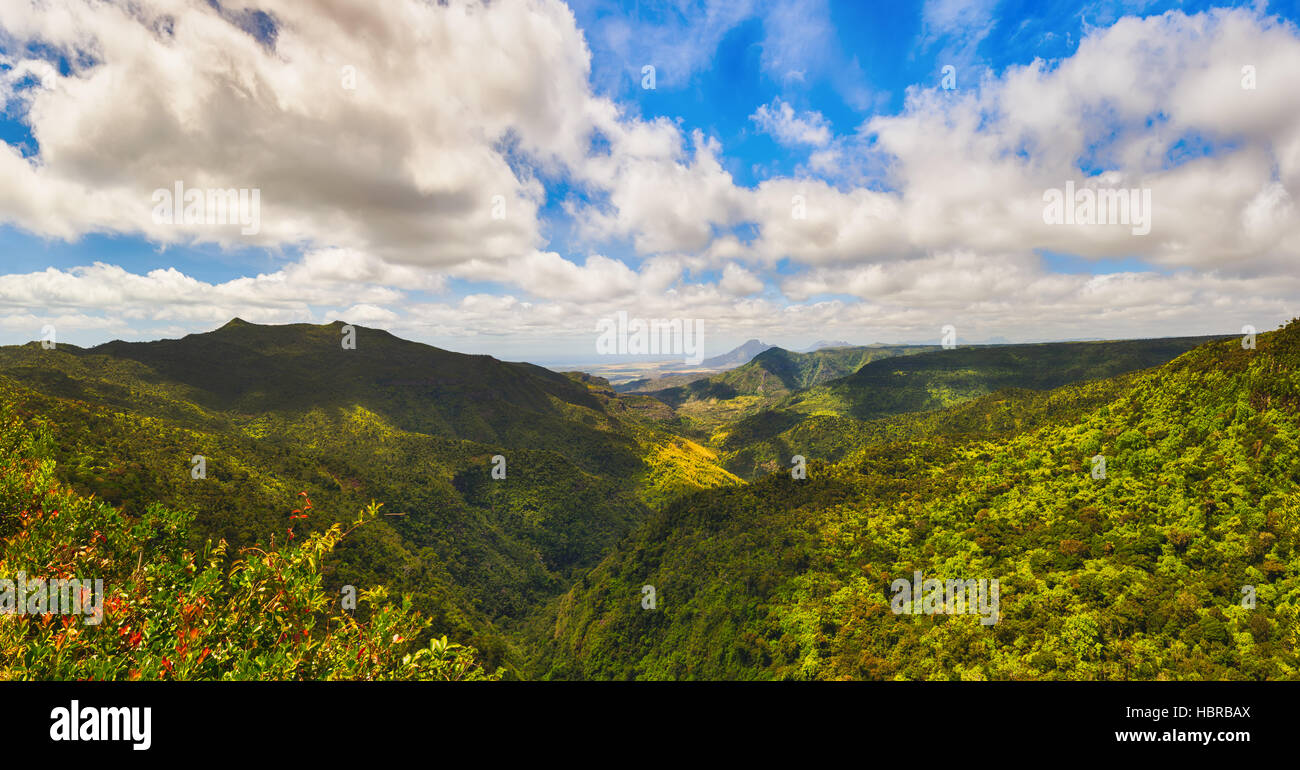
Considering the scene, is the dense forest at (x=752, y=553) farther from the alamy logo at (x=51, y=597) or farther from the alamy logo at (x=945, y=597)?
the alamy logo at (x=945, y=597)

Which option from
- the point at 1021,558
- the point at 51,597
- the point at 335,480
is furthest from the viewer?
the point at 335,480

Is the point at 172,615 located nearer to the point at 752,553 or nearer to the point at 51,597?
the point at 51,597

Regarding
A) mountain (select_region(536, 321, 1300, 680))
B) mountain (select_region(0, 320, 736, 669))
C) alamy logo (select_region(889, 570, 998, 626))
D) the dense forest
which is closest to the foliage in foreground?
the dense forest

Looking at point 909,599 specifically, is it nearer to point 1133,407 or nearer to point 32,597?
point 1133,407
